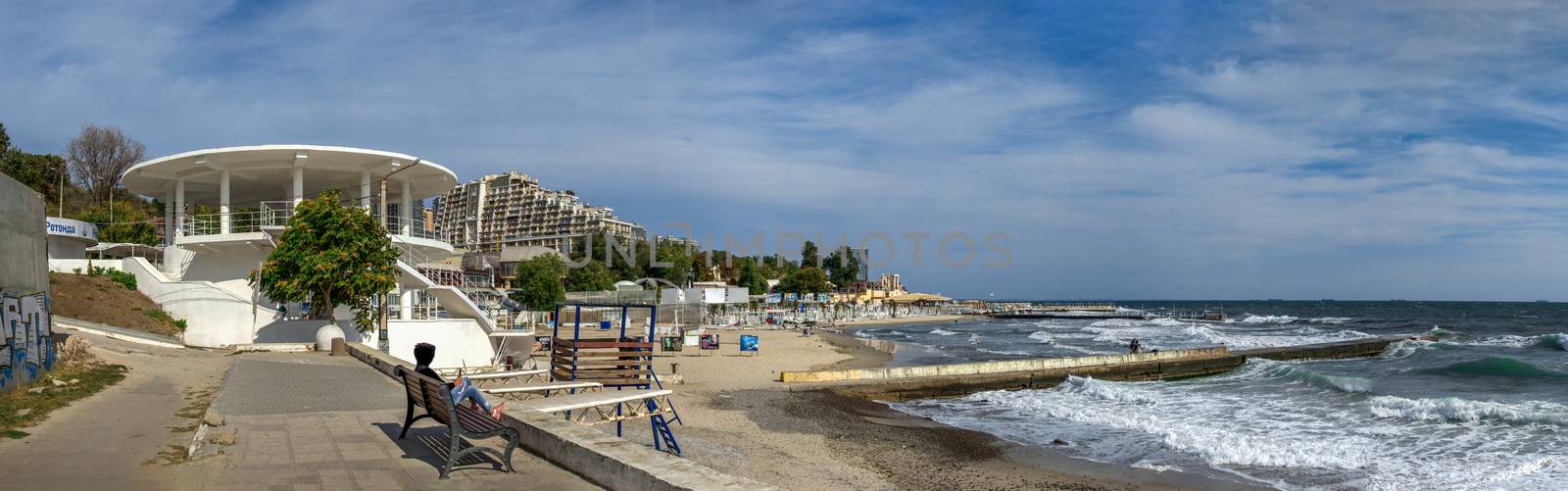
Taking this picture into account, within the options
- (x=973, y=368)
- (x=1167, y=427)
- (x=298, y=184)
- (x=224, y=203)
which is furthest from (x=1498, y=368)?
(x=224, y=203)

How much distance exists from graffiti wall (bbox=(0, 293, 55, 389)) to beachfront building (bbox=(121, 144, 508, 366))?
10318 mm

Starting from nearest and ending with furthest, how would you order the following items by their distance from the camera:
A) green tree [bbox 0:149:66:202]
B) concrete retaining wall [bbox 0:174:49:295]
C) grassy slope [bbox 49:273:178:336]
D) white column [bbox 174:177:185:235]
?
concrete retaining wall [bbox 0:174:49:295] < grassy slope [bbox 49:273:178:336] < white column [bbox 174:177:185:235] < green tree [bbox 0:149:66:202]

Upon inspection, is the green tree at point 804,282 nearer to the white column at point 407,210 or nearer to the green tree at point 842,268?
the green tree at point 842,268

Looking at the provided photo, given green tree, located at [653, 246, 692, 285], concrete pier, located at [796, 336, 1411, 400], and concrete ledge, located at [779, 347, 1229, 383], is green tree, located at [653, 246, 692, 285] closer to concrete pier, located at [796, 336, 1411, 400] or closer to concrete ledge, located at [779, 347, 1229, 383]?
concrete pier, located at [796, 336, 1411, 400]

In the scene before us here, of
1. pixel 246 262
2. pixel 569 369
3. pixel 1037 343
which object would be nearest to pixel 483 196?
pixel 1037 343

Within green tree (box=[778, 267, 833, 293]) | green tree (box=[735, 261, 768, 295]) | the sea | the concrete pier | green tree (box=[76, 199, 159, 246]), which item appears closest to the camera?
the sea

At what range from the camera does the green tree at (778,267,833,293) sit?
12504 cm

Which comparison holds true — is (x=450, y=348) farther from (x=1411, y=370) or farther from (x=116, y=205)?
(x=116, y=205)

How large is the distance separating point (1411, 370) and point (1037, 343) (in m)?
23.0

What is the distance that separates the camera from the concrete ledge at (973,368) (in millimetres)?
27422

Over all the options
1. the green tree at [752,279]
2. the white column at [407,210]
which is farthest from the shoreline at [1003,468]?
the green tree at [752,279]

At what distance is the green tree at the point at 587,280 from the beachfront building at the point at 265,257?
178 feet

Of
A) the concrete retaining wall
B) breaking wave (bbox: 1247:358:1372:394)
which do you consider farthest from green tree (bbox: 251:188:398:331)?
breaking wave (bbox: 1247:358:1372:394)

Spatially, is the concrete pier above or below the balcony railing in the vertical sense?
below
